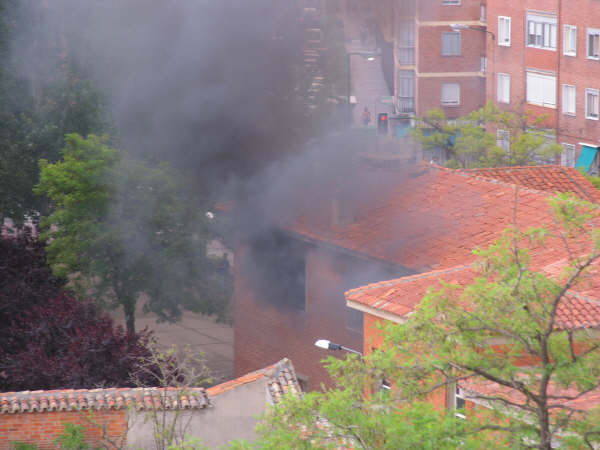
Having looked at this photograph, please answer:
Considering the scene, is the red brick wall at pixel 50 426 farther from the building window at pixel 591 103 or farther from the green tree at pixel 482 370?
the building window at pixel 591 103

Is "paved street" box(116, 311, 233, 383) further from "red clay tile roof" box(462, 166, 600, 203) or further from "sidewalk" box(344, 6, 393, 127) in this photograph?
"red clay tile roof" box(462, 166, 600, 203)

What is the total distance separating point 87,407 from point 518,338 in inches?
272

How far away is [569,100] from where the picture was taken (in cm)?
3125

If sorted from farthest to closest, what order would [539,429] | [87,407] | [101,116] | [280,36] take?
[101,116] → [280,36] → [87,407] → [539,429]

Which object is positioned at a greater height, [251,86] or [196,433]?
[251,86]

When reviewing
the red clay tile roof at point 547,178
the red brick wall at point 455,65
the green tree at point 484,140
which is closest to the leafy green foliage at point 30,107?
the red clay tile roof at point 547,178

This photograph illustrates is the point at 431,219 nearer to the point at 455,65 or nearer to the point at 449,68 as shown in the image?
the point at 449,68

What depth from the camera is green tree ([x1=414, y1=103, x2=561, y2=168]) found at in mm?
25203

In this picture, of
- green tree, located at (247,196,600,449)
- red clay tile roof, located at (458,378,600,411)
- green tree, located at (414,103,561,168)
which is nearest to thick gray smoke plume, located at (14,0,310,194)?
green tree, located at (414,103,561,168)

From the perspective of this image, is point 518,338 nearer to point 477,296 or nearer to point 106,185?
point 477,296

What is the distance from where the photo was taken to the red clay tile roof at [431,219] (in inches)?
606

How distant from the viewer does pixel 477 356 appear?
280 inches

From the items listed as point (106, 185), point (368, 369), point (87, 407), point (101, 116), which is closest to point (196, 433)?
point (87, 407)

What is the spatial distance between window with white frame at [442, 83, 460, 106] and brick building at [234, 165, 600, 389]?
1472 cm
